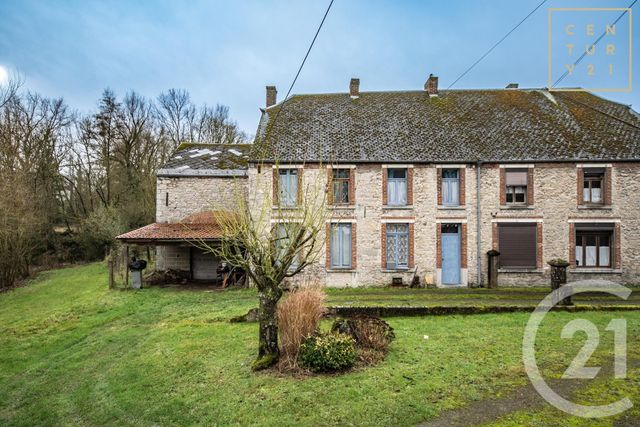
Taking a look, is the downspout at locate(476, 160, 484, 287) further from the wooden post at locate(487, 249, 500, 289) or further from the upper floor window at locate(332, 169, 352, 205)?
the upper floor window at locate(332, 169, 352, 205)

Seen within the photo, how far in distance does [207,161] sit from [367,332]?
14.8 m

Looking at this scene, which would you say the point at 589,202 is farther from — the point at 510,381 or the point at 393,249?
the point at 510,381

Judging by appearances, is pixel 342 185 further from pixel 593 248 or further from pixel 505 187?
pixel 593 248

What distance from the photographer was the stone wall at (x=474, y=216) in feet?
49.6

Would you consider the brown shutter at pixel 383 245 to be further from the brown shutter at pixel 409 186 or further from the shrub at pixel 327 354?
the shrub at pixel 327 354

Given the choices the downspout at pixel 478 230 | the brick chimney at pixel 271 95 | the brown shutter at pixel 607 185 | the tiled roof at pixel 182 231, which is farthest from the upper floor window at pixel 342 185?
the brown shutter at pixel 607 185

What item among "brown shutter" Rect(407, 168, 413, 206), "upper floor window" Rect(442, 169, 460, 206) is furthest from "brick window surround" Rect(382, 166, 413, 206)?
"upper floor window" Rect(442, 169, 460, 206)

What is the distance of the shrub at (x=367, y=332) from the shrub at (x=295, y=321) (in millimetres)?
626

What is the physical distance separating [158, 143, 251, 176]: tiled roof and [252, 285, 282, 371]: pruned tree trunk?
35.4 ft

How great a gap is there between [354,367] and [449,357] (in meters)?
1.96

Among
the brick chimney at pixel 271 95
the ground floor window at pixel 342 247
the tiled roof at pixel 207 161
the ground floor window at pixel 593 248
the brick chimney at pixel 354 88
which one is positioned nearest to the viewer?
the ground floor window at pixel 593 248

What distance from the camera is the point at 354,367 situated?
6.77 m

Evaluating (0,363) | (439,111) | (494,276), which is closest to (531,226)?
(494,276)

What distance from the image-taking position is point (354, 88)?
1984 centimetres
